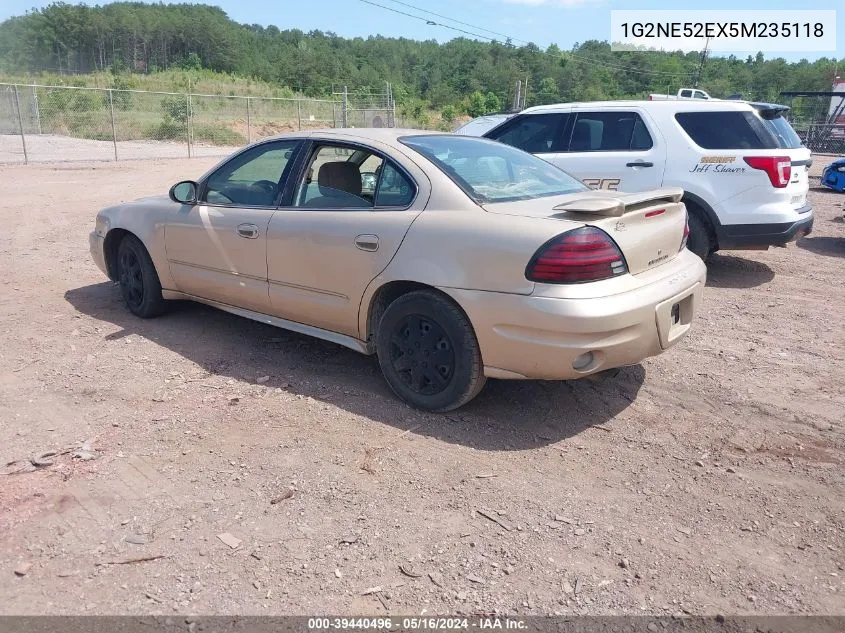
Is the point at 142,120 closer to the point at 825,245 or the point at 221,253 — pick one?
the point at 825,245

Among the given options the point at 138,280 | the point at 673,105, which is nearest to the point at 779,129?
the point at 673,105

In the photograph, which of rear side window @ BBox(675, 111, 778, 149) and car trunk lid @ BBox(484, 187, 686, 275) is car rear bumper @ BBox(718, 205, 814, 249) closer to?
rear side window @ BBox(675, 111, 778, 149)

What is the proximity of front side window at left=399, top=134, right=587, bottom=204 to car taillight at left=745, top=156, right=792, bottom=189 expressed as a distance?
293 cm

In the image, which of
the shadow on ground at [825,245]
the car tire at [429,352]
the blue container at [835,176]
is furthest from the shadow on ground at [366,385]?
the blue container at [835,176]

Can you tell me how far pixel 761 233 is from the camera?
6547mm

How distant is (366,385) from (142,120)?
32.0 m

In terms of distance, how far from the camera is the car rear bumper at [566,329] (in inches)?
131

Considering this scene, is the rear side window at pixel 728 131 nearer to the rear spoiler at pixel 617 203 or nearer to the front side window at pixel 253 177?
the rear spoiler at pixel 617 203

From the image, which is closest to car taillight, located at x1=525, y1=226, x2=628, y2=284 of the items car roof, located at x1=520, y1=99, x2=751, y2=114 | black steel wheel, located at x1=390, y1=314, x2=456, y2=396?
black steel wheel, located at x1=390, y1=314, x2=456, y2=396

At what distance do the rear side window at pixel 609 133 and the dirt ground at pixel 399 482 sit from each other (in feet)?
8.57

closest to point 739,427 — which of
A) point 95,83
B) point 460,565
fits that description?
point 460,565

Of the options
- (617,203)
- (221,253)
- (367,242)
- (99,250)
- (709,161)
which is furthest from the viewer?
(709,161)

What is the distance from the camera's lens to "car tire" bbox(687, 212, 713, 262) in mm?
6777

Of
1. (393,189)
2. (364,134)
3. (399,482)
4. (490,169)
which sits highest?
(364,134)
